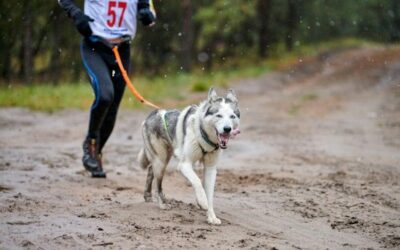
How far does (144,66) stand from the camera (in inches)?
1204

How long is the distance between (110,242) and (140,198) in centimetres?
184

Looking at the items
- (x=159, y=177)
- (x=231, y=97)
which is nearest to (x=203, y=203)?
(x=159, y=177)

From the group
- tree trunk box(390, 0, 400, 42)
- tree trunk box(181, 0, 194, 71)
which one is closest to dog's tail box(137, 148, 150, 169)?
tree trunk box(181, 0, 194, 71)

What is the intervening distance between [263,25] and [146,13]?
2396 centimetres

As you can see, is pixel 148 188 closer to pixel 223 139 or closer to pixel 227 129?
pixel 223 139

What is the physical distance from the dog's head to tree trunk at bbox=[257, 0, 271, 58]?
Answer: 25.2 m

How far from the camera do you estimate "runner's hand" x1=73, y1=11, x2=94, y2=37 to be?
22.3 ft

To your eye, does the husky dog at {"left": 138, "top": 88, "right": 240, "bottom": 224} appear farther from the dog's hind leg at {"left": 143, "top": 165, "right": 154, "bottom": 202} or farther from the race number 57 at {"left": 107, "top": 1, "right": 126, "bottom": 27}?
the race number 57 at {"left": 107, "top": 1, "right": 126, "bottom": 27}

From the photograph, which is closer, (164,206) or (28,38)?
(164,206)

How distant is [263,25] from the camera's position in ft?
100

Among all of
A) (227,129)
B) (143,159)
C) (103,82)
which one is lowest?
(143,159)

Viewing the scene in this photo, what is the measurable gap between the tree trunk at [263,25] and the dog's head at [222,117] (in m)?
25.2

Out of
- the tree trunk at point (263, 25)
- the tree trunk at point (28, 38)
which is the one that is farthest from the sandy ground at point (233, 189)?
the tree trunk at point (263, 25)

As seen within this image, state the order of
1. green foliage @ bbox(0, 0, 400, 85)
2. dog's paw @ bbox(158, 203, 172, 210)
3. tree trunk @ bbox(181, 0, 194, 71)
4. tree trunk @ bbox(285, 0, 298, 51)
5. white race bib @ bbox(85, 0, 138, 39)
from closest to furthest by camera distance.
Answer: dog's paw @ bbox(158, 203, 172, 210) < white race bib @ bbox(85, 0, 138, 39) < green foliage @ bbox(0, 0, 400, 85) < tree trunk @ bbox(181, 0, 194, 71) < tree trunk @ bbox(285, 0, 298, 51)
